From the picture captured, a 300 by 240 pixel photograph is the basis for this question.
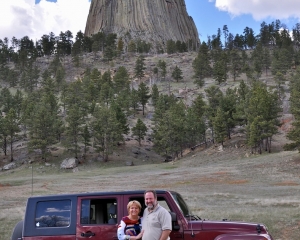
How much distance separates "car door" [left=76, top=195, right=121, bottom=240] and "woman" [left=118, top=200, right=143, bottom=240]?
51 centimetres

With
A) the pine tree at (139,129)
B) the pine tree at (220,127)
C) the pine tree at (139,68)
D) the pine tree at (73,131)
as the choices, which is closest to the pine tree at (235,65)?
the pine tree at (139,68)

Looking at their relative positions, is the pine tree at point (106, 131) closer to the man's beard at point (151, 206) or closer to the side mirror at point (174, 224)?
the side mirror at point (174, 224)

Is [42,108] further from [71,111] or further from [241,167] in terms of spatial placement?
[241,167]

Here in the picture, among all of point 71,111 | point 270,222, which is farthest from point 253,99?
point 270,222

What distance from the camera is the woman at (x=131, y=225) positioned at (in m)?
6.93

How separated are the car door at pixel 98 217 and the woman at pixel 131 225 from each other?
51 cm

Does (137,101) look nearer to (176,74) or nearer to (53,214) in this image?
(176,74)

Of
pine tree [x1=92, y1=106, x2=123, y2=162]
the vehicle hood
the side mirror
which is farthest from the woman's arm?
pine tree [x1=92, y1=106, x2=123, y2=162]

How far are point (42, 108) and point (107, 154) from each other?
57.2 ft

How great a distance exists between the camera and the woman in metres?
6.93

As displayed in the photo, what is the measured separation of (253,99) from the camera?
67.2 meters

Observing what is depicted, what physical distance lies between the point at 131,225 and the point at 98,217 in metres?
1.02

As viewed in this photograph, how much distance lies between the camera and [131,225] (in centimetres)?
707

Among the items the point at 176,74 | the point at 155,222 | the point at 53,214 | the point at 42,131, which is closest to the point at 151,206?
the point at 155,222
